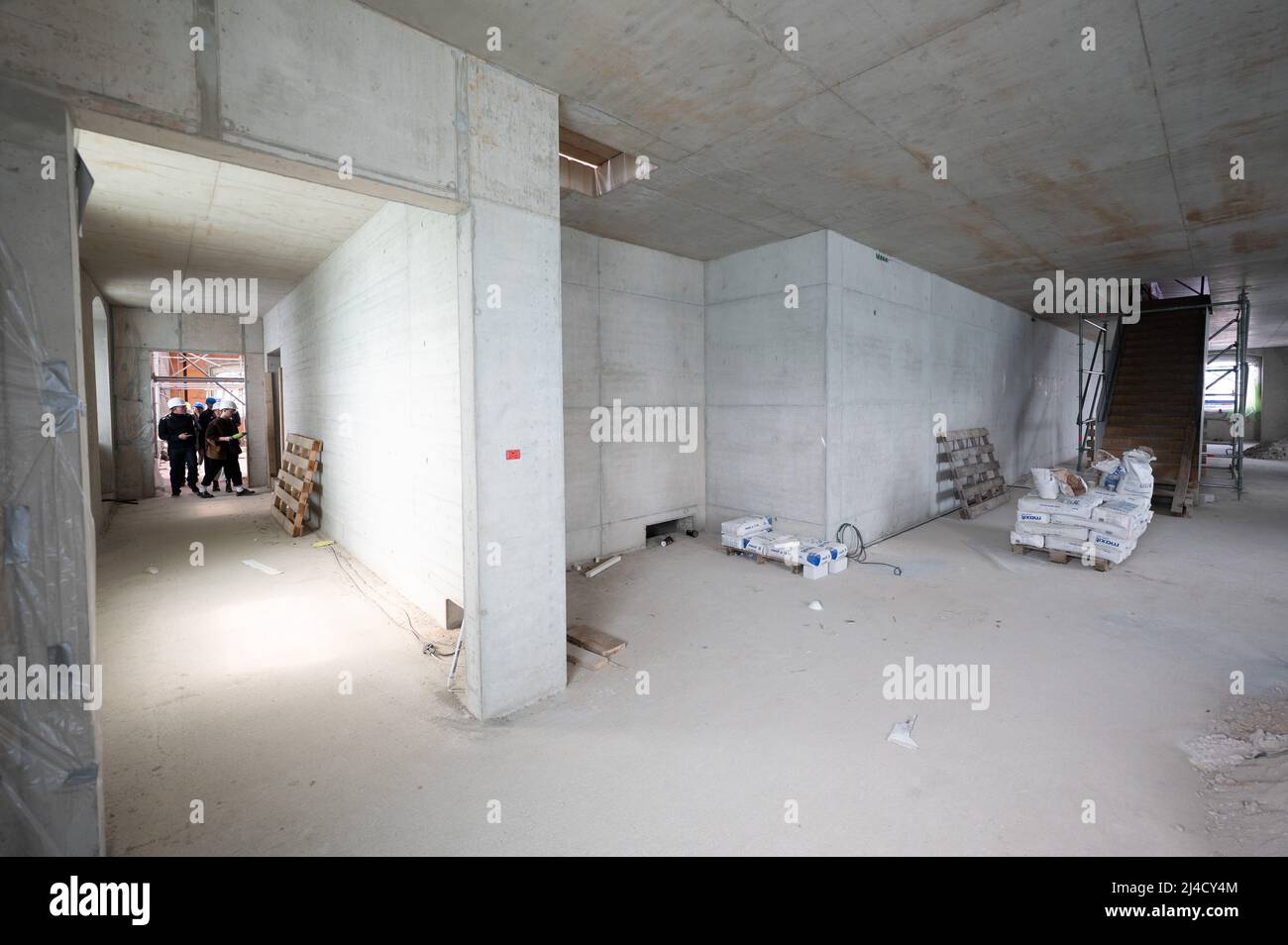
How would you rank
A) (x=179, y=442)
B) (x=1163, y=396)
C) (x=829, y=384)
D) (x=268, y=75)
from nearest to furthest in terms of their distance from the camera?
(x=268, y=75), (x=829, y=384), (x=1163, y=396), (x=179, y=442)

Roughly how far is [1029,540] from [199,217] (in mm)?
8200

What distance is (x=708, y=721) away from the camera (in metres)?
2.97

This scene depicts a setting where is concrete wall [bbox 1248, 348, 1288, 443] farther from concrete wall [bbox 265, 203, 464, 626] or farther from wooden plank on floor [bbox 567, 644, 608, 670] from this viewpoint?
concrete wall [bbox 265, 203, 464, 626]

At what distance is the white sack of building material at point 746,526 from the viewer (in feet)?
19.5

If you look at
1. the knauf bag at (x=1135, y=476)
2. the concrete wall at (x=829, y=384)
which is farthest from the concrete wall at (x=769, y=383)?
the knauf bag at (x=1135, y=476)

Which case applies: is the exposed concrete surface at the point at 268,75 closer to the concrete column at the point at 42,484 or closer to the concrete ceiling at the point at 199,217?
the concrete column at the point at 42,484

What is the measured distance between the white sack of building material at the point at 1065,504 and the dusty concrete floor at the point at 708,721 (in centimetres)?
62

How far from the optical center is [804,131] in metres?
3.69

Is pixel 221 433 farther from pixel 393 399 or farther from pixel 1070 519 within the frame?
pixel 1070 519

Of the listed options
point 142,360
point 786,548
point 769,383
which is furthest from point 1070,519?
point 142,360

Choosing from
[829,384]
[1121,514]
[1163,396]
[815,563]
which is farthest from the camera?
[1163,396]
